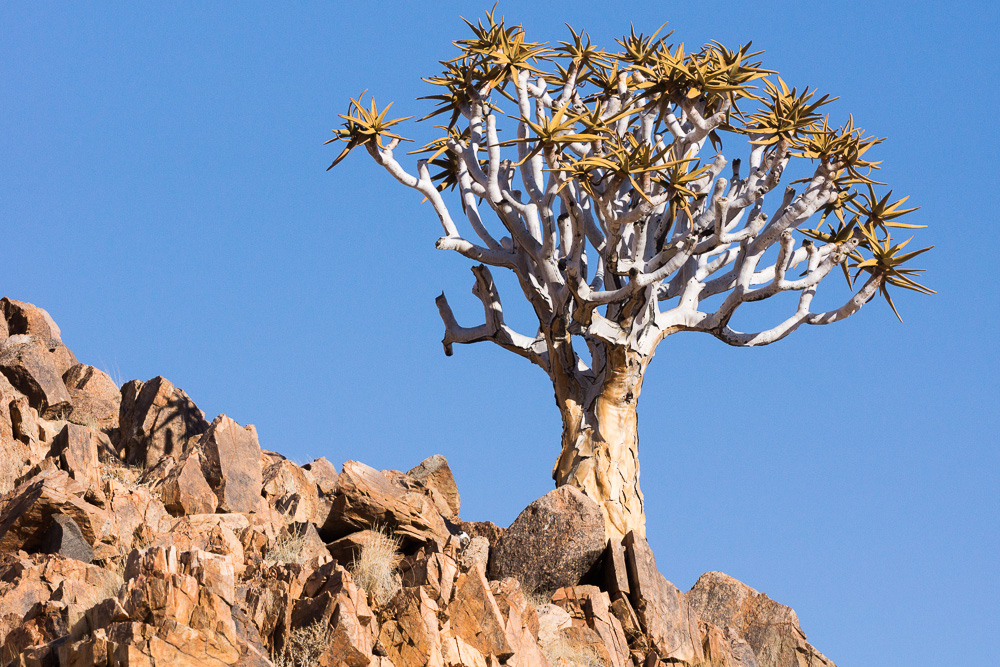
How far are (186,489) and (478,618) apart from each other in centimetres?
441

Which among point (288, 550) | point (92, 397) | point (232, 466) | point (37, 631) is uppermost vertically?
point (92, 397)

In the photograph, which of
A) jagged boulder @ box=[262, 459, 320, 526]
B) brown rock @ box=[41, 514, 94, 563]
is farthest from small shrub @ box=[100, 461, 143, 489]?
brown rock @ box=[41, 514, 94, 563]

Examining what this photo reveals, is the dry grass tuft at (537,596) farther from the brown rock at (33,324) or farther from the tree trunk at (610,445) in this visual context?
the brown rock at (33,324)

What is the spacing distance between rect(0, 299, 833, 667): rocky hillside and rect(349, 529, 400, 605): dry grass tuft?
0.03 m

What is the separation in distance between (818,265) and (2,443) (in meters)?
10.9

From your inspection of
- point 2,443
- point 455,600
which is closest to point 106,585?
point 455,600

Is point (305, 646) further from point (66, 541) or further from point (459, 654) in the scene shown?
point (66, 541)

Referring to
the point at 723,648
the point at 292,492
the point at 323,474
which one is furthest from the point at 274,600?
the point at 723,648

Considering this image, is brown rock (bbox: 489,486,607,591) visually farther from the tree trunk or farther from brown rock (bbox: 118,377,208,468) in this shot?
brown rock (bbox: 118,377,208,468)

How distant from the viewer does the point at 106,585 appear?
29.9ft

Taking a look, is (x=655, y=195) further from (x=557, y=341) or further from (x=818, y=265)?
(x=818, y=265)

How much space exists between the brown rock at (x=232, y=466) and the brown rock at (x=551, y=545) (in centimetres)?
301

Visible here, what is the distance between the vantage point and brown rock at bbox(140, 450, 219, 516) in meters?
11.7

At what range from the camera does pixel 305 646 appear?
8211 millimetres
